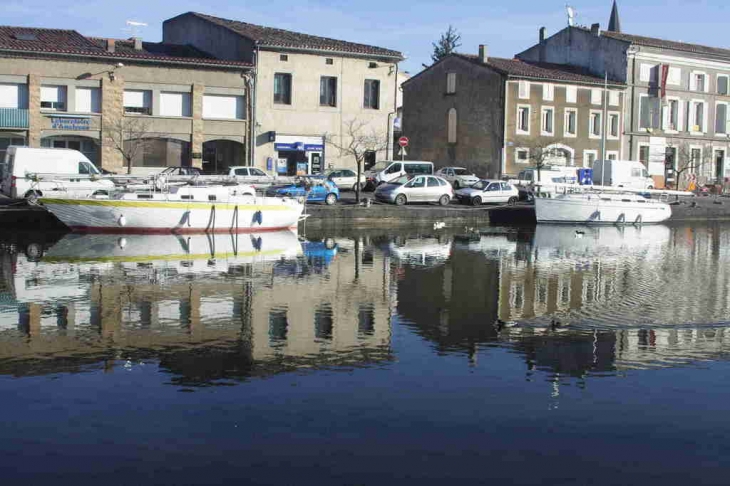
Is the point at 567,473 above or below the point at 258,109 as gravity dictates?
below

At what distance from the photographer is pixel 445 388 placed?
12.6m

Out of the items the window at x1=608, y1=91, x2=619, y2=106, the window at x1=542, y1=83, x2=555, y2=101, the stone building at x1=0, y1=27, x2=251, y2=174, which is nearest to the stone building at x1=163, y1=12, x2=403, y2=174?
the stone building at x1=0, y1=27, x2=251, y2=174

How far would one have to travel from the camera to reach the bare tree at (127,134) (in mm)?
45594

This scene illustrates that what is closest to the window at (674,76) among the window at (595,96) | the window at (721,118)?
the window at (721,118)

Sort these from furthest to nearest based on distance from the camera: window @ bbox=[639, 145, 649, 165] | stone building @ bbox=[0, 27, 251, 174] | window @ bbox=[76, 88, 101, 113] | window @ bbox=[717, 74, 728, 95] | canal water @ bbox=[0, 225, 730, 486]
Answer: window @ bbox=[717, 74, 728, 95] → window @ bbox=[639, 145, 649, 165] → window @ bbox=[76, 88, 101, 113] → stone building @ bbox=[0, 27, 251, 174] → canal water @ bbox=[0, 225, 730, 486]

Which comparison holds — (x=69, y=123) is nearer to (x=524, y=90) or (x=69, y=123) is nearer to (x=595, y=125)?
(x=524, y=90)

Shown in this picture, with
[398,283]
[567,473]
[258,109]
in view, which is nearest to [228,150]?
[258,109]

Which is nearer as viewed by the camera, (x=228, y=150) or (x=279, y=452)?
(x=279, y=452)

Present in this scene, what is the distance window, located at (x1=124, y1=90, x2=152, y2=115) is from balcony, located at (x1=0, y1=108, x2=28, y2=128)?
4.80 metres

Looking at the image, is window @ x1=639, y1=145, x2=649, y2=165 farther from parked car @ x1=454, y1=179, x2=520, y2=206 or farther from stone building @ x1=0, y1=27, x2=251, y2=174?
stone building @ x1=0, y1=27, x2=251, y2=174

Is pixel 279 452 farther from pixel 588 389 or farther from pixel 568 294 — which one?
pixel 568 294

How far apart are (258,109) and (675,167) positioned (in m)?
31.8

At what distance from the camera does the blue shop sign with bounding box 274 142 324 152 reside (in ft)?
164

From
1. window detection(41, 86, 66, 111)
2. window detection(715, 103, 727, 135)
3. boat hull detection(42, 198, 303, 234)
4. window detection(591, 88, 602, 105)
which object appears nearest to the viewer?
boat hull detection(42, 198, 303, 234)
